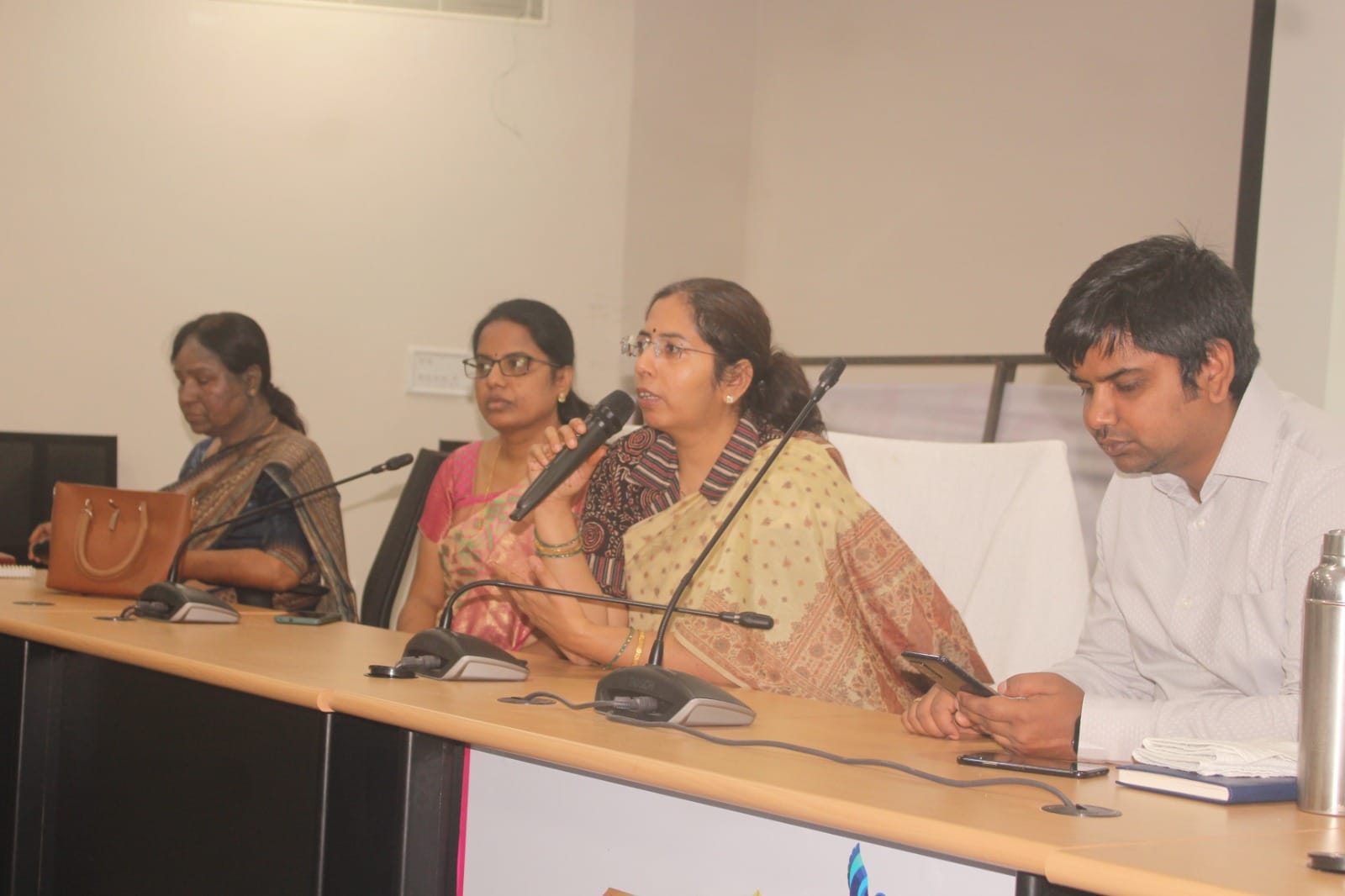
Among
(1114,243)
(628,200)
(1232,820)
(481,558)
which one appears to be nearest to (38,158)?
(628,200)

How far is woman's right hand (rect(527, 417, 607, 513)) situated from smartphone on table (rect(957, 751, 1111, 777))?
75 centimetres

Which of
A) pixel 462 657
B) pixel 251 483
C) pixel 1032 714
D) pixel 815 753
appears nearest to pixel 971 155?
pixel 251 483

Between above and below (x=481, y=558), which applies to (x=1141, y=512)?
above

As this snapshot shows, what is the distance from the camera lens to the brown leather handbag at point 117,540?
259 centimetres

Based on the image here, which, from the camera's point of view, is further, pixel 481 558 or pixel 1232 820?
pixel 481 558

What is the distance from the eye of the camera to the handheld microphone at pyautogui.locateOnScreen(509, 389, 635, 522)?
5.66 feet

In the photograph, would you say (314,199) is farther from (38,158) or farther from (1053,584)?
(1053,584)

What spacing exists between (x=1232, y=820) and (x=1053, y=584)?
1.31 m

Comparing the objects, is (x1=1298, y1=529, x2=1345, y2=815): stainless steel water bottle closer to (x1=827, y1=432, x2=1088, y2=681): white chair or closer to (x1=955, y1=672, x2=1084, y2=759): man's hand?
(x1=955, y1=672, x2=1084, y2=759): man's hand

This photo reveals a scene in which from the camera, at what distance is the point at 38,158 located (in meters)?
3.81

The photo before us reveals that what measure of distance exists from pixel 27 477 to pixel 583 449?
2.21 m

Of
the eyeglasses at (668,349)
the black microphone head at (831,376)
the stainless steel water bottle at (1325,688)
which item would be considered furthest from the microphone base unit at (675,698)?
the eyeglasses at (668,349)

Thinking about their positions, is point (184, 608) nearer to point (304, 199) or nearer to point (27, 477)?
point (27, 477)

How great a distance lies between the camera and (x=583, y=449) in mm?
1775
